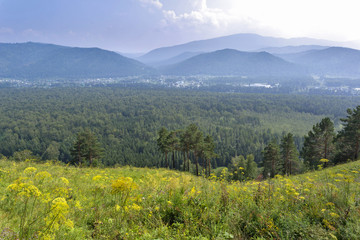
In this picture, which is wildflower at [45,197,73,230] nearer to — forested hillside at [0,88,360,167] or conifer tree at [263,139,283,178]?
conifer tree at [263,139,283,178]

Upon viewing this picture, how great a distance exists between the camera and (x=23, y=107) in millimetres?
127625

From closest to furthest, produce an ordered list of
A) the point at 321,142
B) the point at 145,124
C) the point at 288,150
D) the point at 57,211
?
the point at 57,211
the point at 321,142
the point at 288,150
the point at 145,124

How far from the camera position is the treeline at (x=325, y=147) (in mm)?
22766

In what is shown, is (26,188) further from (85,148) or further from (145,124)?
(145,124)

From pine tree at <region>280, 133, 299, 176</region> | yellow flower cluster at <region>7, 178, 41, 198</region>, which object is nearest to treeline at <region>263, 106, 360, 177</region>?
pine tree at <region>280, 133, 299, 176</region>

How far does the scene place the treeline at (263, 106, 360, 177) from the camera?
2277 centimetres

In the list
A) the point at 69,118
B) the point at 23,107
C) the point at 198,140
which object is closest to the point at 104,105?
the point at 69,118

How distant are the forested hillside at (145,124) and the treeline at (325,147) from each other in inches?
1480

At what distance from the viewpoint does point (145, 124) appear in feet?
359

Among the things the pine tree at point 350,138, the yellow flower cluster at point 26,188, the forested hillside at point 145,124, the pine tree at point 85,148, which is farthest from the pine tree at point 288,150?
the forested hillside at point 145,124

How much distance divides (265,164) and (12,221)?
31.7m

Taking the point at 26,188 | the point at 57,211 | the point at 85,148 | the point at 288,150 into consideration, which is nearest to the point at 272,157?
the point at 288,150

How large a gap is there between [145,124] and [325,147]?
94262 millimetres

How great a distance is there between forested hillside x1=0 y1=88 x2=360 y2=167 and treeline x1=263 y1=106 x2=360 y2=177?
37.6 metres
